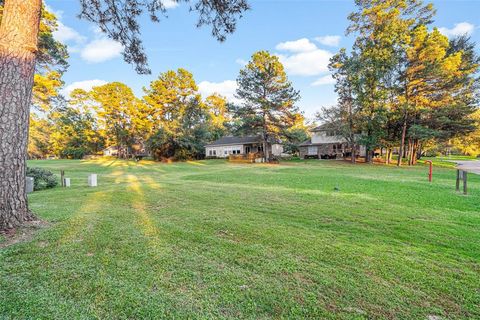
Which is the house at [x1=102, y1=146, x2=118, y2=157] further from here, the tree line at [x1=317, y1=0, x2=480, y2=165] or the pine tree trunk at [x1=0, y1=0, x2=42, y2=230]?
the pine tree trunk at [x1=0, y1=0, x2=42, y2=230]

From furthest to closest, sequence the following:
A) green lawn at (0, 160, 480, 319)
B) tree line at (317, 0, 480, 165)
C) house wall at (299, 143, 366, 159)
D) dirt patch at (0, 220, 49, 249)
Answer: house wall at (299, 143, 366, 159), tree line at (317, 0, 480, 165), dirt patch at (0, 220, 49, 249), green lawn at (0, 160, 480, 319)

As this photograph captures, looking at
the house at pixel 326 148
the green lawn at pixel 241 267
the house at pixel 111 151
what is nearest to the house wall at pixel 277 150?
the house at pixel 326 148

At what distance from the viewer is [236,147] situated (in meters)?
38.1

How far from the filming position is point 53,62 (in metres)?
14.6

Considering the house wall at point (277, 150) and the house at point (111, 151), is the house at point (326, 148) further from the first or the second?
the house at point (111, 151)

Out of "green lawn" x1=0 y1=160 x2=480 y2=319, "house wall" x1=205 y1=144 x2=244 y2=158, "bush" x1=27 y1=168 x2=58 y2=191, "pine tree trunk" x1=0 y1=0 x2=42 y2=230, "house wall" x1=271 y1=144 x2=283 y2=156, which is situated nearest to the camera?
"green lawn" x1=0 y1=160 x2=480 y2=319

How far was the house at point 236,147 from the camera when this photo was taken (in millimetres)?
36812

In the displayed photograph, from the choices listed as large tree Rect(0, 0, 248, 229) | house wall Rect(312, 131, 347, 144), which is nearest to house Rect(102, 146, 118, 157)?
house wall Rect(312, 131, 347, 144)

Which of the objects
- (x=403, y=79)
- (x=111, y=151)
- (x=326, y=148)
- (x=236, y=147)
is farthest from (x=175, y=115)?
(x=111, y=151)

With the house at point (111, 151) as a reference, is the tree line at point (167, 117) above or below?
above

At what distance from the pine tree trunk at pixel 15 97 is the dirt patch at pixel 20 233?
12cm

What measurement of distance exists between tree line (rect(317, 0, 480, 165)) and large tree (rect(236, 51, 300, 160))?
17.4 feet

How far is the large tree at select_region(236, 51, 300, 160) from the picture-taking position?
25641 millimetres

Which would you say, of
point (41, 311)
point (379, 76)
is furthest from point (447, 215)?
point (379, 76)
